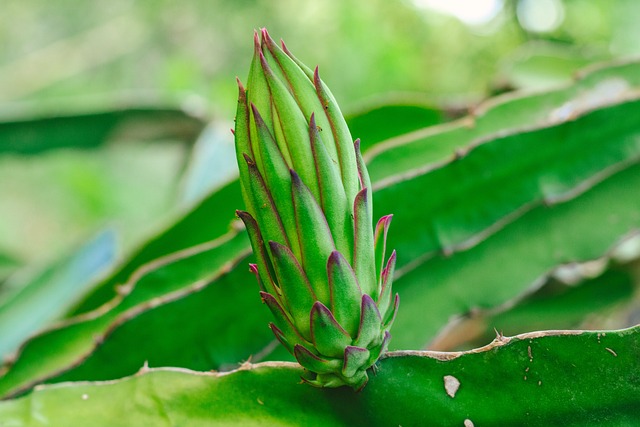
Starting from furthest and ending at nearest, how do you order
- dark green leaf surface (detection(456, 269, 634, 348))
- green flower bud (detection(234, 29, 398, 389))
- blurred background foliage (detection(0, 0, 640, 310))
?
1. blurred background foliage (detection(0, 0, 640, 310))
2. dark green leaf surface (detection(456, 269, 634, 348))
3. green flower bud (detection(234, 29, 398, 389))

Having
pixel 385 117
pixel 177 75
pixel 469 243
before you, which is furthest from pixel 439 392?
pixel 177 75

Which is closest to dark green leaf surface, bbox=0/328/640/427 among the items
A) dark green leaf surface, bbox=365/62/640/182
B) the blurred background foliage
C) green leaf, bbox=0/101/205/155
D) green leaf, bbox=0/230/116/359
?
dark green leaf surface, bbox=365/62/640/182

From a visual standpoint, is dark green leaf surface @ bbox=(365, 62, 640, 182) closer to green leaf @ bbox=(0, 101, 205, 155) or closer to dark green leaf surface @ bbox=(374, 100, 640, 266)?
dark green leaf surface @ bbox=(374, 100, 640, 266)

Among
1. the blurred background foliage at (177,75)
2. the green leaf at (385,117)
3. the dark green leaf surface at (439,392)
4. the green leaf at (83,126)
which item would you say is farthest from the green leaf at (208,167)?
the dark green leaf surface at (439,392)

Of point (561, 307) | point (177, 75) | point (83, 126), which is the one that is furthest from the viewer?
point (177, 75)

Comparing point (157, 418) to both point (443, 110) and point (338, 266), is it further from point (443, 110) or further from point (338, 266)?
point (443, 110)

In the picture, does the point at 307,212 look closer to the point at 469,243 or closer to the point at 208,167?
the point at 469,243
